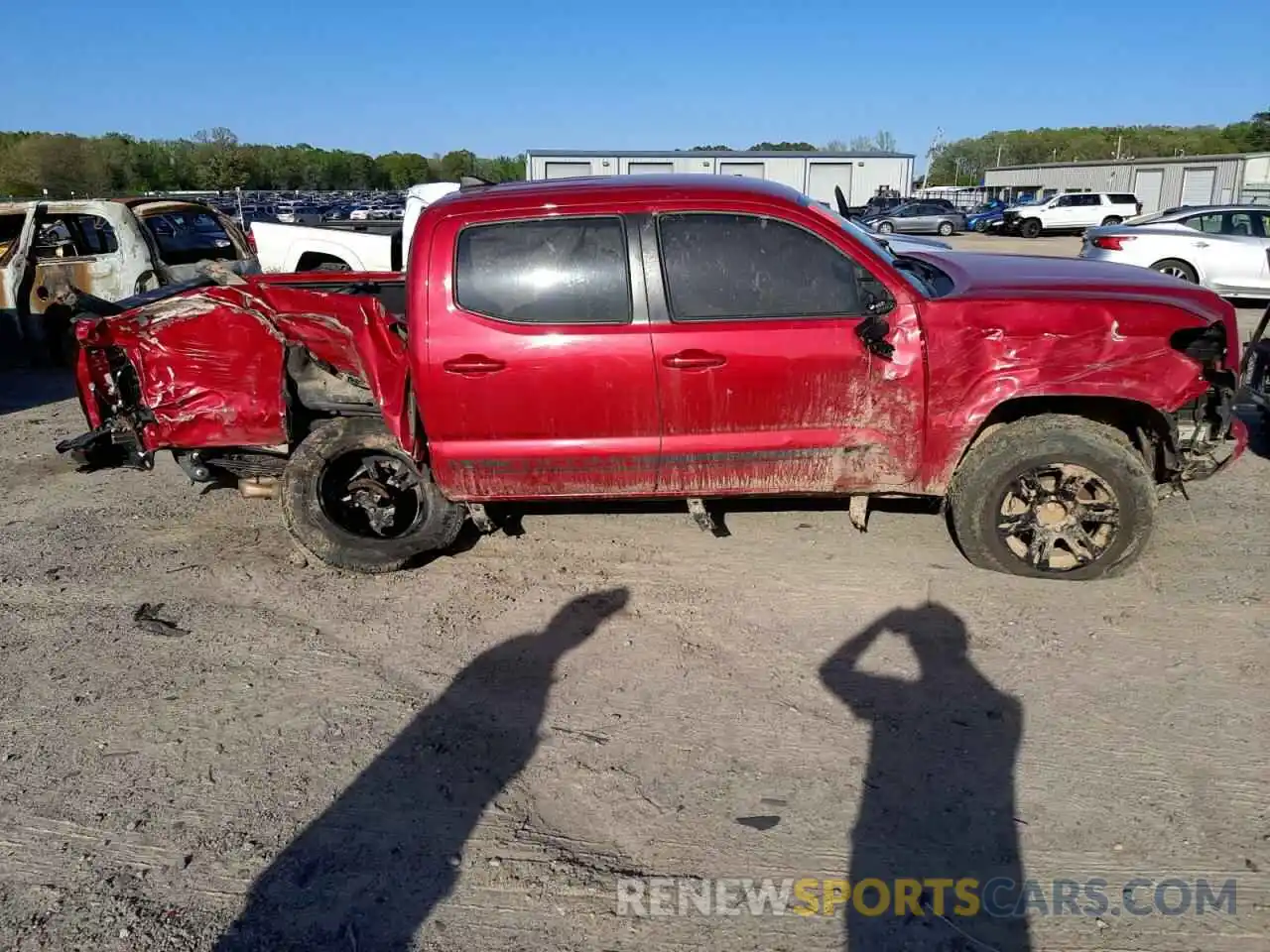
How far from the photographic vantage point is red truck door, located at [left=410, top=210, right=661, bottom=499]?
4094 mm

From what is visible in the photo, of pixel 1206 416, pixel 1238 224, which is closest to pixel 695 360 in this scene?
pixel 1206 416

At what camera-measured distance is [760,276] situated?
409cm

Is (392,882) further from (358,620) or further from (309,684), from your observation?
(358,620)

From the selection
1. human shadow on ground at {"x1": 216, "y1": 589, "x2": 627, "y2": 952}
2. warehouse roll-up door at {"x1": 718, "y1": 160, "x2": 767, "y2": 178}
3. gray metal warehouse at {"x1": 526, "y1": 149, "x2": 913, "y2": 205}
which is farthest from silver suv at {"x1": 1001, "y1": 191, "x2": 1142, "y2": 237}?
human shadow on ground at {"x1": 216, "y1": 589, "x2": 627, "y2": 952}

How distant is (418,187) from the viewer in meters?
11.1

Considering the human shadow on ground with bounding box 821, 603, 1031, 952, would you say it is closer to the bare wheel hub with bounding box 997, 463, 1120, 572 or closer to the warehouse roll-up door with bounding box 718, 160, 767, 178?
the bare wheel hub with bounding box 997, 463, 1120, 572

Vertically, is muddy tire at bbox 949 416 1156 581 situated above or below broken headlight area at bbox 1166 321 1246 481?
below

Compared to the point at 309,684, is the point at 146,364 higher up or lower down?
higher up

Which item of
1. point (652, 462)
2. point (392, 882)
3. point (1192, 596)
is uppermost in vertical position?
point (652, 462)

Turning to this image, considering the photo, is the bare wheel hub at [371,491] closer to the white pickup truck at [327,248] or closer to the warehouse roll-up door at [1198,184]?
the white pickup truck at [327,248]

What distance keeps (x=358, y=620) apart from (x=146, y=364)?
1.79 metres

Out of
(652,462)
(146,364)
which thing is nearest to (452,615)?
(652,462)

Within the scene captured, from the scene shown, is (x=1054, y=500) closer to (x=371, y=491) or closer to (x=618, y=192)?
(x=618, y=192)

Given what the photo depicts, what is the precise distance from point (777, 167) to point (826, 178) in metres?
3.56
